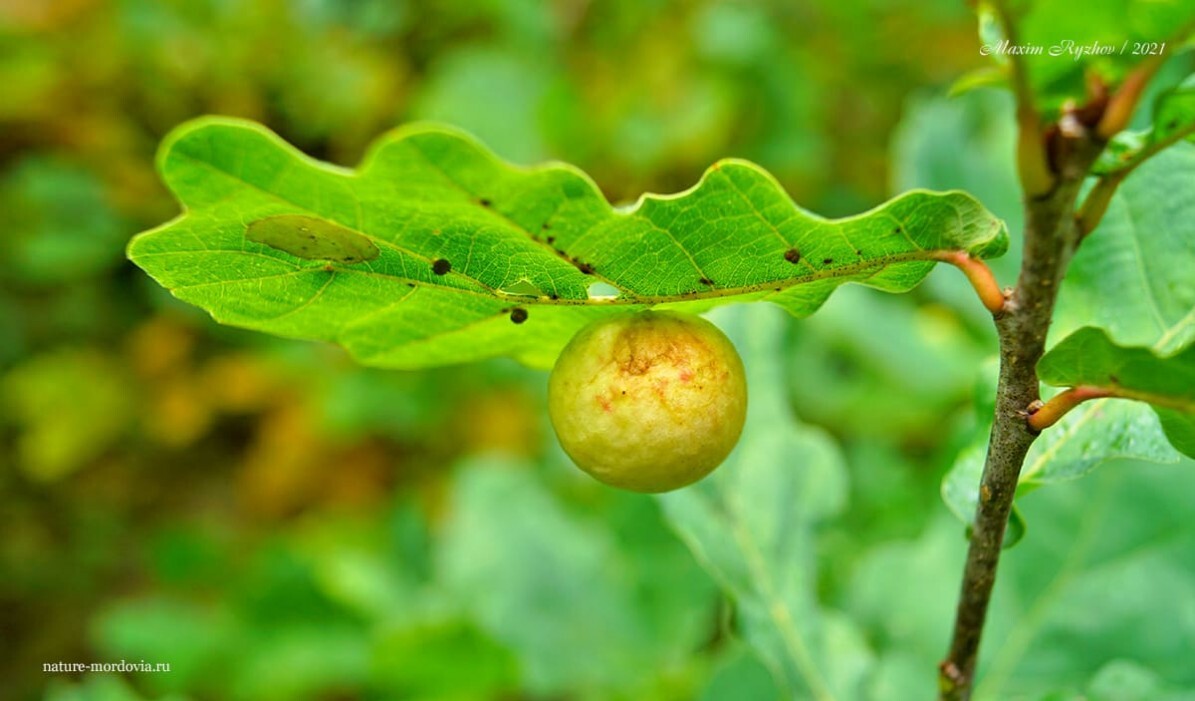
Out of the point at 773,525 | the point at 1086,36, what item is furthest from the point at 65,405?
the point at 1086,36

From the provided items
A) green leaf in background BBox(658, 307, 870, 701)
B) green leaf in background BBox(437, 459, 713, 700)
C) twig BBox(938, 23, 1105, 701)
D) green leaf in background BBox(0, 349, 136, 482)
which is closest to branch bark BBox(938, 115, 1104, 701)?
twig BBox(938, 23, 1105, 701)

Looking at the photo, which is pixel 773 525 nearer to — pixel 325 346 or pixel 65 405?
pixel 325 346

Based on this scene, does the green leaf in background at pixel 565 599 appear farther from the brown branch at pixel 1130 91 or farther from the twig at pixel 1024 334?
the brown branch at pixel 1130 91

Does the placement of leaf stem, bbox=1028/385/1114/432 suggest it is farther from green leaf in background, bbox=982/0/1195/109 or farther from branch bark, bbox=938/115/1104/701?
green leaf in background, bbox=982/0/1195/109

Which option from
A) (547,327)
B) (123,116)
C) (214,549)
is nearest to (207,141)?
(547,327)

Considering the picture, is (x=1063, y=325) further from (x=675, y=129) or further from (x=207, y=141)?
(x=675, y=129)

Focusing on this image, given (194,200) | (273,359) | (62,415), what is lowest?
(62,415)
